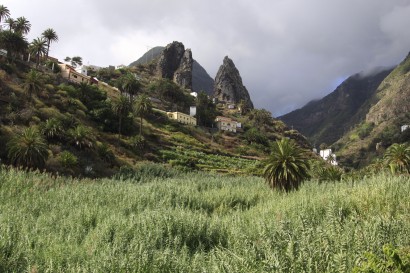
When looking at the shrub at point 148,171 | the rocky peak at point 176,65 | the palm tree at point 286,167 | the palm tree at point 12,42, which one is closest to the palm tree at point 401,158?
A: the palm tree at point 286,167

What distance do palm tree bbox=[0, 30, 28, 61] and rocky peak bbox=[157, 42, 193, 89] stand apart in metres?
98.9

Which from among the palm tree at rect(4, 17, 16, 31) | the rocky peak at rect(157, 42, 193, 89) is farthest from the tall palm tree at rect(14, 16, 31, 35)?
the rocky peak at rect(157, 42, 193, 89)

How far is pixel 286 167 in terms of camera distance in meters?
25.8

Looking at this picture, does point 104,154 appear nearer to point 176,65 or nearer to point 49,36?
point 49,36

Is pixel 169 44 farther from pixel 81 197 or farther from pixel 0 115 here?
pixel 81 197

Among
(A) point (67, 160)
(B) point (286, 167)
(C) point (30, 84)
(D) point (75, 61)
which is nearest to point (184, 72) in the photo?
(D) point (75, 61)

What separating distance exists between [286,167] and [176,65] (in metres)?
165

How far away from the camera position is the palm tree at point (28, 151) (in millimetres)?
37594

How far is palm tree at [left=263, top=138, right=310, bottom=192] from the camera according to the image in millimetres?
25766

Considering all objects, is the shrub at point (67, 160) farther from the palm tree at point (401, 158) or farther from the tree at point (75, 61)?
the tree at point (75, 61)

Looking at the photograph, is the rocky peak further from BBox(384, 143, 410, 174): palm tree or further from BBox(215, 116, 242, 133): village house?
BBox(384, 143, 410, 174): palm tree

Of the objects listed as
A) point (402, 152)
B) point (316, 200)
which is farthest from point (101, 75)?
point (316, 200)

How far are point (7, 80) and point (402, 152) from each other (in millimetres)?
61536

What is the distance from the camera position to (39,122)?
5309cm
